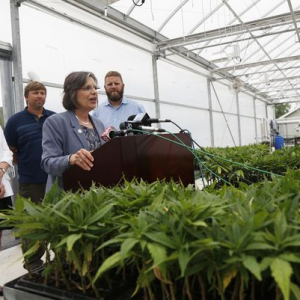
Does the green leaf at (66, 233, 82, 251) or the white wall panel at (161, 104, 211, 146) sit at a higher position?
the white wall panel at (161, 104, 211, 146)

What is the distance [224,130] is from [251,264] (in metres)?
13.6

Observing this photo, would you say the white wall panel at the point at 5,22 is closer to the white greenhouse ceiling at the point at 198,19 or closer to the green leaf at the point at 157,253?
the white greenhouse ceiling at the point at 198,19

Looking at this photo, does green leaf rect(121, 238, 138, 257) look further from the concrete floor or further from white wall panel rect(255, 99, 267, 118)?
white wall panel rect(255, 99, 267, 118)

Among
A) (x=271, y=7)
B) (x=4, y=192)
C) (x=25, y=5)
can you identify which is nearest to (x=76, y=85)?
(x=4, y=192)

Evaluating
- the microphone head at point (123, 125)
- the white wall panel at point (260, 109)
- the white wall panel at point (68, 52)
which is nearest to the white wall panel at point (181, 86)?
the white wall panel at point (68, 52)

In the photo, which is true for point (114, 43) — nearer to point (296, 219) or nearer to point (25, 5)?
point (25, 5)

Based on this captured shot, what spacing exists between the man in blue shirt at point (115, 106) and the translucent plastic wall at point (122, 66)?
2377mm

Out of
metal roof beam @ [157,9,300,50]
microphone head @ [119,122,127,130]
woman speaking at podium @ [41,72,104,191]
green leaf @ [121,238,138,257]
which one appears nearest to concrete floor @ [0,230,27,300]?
woman speaking at podium @ [41,72,104,191]

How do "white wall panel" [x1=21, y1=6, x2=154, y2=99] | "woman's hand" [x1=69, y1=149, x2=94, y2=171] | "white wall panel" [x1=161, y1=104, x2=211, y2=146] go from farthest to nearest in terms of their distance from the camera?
"white wall panel" [x1=161, y1=104, x2=211, y2=146]
"white wall panel" [x1=21, y1=6, x2=154, y2=99]
"woman's hand" [x1=69, y1=149, x2=94, y2=171]

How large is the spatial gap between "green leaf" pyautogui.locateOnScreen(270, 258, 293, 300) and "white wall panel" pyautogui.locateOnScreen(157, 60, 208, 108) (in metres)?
8.47

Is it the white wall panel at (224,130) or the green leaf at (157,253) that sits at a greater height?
the white wall panel at (224,130)

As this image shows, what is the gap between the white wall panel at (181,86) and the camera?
364 inches

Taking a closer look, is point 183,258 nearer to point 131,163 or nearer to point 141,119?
point 131,163

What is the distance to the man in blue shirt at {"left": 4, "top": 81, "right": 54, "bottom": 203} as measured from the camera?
3.02 metres
